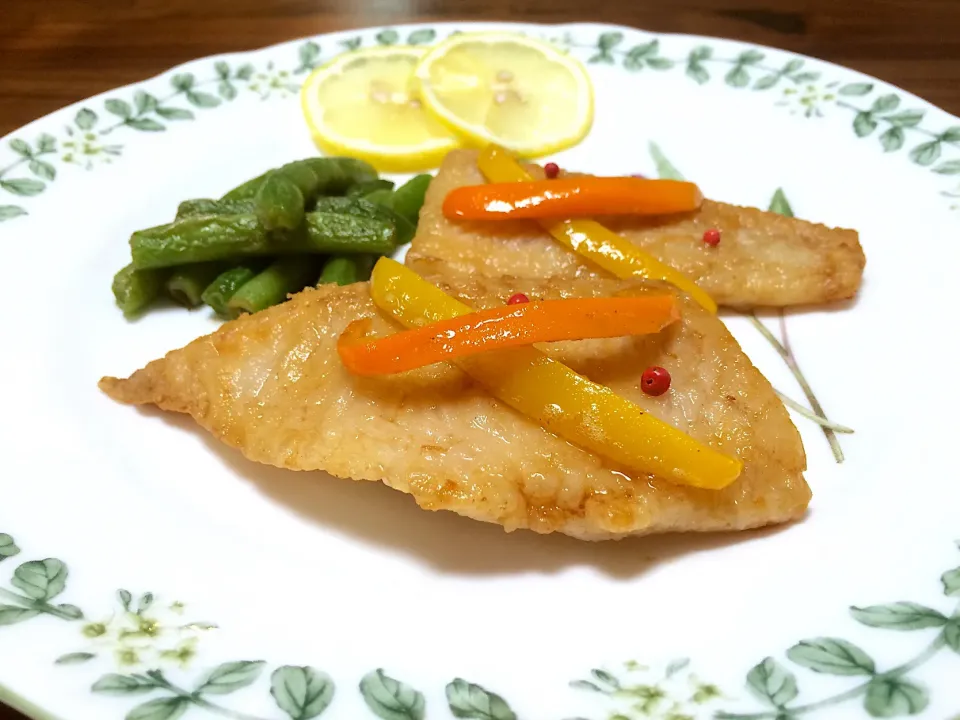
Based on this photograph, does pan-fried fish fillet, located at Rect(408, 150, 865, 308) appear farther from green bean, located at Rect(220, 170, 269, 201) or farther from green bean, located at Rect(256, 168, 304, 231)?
green bean, located at Rect(220, 170, 269, 201)

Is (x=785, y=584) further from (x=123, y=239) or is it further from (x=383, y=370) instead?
(x=123, y=239)

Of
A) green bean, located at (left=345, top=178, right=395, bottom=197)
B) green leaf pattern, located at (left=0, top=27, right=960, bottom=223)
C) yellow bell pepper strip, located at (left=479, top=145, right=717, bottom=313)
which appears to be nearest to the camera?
yellow bell pepper strip, located at (left=479, top=145, right=717, bottom=313)

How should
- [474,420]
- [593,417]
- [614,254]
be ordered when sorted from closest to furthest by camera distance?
[593,417], [474,420], [614,254]

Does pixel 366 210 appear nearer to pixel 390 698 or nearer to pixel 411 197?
pixel 411 197

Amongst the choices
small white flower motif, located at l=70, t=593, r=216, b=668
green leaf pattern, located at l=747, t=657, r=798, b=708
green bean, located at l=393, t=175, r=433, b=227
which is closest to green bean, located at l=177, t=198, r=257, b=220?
green bean, located at l=393, t=175, r=433, b=227

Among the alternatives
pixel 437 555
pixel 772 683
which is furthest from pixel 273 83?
pixel 772 683

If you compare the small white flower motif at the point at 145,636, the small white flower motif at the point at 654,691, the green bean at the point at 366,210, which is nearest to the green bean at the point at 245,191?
the green bean at the point at 366,210

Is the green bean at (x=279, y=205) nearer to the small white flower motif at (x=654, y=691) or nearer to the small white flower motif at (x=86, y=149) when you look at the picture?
the small white flower motif at (x=86, y=149)
